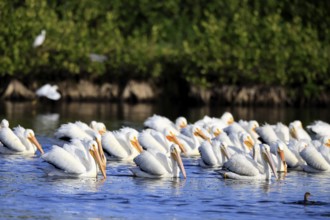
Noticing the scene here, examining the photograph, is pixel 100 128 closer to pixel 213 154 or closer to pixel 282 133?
pixel 282 133

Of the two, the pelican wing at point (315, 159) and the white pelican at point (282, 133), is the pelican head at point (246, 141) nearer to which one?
the white pelican at point (282, 133)

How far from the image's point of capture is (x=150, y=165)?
60.5 ft

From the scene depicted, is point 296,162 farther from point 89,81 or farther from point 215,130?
point 89,81

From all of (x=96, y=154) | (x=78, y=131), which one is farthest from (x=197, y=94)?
(x=96, y=154)

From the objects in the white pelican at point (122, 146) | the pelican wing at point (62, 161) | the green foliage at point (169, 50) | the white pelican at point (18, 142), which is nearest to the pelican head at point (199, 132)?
the white pelican at point (122, 146)

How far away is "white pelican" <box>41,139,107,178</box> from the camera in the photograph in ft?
59.5

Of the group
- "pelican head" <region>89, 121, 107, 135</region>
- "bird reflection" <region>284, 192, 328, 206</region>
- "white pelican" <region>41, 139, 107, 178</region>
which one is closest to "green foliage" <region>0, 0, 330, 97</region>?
"pelican head" <region>89, 121, 107, 135</region>

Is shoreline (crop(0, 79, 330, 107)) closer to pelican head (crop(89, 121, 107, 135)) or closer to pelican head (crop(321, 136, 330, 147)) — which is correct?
pelican head (crop(89, 121, 107, 135))

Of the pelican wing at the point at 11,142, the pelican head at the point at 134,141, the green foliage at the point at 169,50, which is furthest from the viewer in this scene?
the green foliage at the point at 169,50

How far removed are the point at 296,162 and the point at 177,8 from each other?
108 ft

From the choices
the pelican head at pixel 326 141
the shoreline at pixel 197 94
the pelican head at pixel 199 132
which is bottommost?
the pelican head at pixel 326 141

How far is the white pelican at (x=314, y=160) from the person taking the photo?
20109 mm

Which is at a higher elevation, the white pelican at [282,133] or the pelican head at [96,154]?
the white pelican at [282,133]

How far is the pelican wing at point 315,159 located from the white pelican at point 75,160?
392 cm
